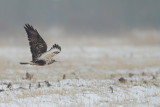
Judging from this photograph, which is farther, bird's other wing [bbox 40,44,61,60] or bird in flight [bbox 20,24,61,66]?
bird in flight [bbox 20,24,61,66]

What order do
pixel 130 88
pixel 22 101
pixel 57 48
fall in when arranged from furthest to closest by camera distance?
pixel 130 88 < pixel 57 48 < pixel 22 101

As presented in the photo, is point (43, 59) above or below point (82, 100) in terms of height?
above

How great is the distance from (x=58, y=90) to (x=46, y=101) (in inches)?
73.2

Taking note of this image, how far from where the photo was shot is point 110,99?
10.8 metres

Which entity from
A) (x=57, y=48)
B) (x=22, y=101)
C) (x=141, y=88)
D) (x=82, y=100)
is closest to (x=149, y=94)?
(x=141, y=88)

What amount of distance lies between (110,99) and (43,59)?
303 cm

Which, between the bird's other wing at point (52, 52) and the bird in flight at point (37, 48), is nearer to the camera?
the bird's other wing at point (52, 52)

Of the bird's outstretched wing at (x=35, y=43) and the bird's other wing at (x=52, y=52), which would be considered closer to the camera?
the bird's other wing at (x=52, y=52)

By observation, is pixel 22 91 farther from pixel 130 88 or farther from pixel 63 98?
pixel 130 88

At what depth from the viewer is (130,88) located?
1285cm

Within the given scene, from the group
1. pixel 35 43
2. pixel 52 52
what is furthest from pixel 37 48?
pixel 52 52

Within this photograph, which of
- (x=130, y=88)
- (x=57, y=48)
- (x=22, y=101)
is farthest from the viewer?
(x=130, y=88)

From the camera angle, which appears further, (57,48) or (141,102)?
(57,48)

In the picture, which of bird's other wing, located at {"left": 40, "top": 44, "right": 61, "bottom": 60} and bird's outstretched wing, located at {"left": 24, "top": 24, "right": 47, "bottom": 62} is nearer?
bird's other wing, located at {"left": 40, "top": 44, "right": 61, "bottom": 60}
